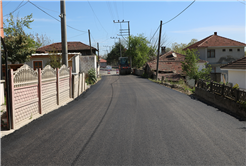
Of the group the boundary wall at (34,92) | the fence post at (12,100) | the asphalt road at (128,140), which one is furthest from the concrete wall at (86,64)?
the fence post at (12,100)

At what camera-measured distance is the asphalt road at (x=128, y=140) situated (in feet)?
17.4

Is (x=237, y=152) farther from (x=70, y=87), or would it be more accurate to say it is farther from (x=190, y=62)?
(x=190, y=62)

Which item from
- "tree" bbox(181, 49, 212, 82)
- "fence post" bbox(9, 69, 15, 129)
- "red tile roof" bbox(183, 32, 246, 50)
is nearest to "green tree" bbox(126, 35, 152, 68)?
"red tile roof" bbox(183, 32, 246, 50)

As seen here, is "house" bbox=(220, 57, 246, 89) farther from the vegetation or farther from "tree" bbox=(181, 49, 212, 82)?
the vegetation

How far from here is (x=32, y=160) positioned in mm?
5227

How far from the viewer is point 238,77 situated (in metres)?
19.3

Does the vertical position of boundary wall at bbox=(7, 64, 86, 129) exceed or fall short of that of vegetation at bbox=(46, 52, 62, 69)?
it falls short

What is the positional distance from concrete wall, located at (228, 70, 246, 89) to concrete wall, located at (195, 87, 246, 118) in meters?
4.47

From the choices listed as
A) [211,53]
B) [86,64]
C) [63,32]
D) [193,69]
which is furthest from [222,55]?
[63,32]

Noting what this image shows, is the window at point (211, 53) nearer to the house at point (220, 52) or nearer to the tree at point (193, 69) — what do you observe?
the house at point (220, 52)

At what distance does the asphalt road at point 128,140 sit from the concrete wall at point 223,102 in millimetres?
750

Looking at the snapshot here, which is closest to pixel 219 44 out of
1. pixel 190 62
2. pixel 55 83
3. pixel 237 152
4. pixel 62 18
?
pixel 190 62

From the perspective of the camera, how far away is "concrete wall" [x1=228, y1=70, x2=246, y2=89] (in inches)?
734

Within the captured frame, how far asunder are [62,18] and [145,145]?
1277 centimetres
